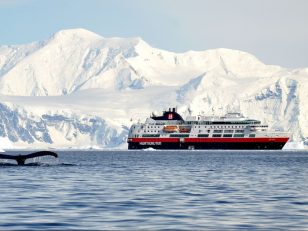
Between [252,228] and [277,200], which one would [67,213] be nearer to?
[252,228]

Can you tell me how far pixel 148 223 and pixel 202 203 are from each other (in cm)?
1106

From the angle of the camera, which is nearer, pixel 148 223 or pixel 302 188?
pixel 148 223

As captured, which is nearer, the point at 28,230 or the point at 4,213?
the point at 28,230

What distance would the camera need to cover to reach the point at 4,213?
44719 mm

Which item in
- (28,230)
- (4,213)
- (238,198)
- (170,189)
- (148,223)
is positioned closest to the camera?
(28,230)

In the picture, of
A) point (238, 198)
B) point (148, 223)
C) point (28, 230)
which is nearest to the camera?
point (28, 230)

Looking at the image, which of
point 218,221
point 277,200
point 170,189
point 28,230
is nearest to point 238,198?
point 277,200

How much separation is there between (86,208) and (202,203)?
24.5 ft

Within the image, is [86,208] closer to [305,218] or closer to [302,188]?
[305,218]

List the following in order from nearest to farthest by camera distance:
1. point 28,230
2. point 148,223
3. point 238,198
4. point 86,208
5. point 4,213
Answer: point 28,230 → point 148,223 → point 4,213 → point 86,208 → point 238,198

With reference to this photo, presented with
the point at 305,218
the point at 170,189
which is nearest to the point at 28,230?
the point at 305,218

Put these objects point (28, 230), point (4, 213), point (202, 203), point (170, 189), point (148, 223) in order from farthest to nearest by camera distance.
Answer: point (170, 189) < point (202, 203) < point (4, 213) < point (148, 223) < point (28, 230)

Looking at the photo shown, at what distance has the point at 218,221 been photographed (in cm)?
4184

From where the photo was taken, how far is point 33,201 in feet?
171
